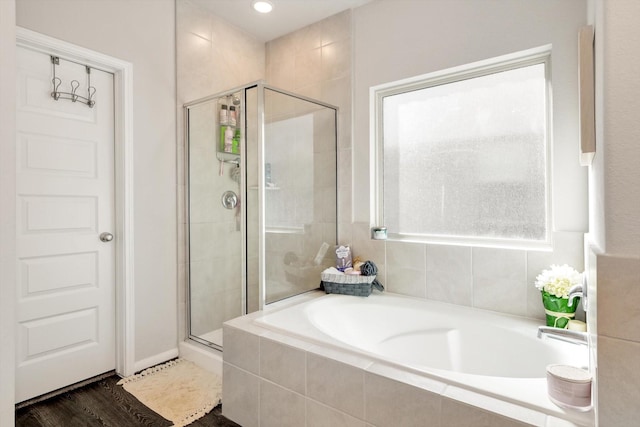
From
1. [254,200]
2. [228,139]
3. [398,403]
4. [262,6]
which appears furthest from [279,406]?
[262,6]

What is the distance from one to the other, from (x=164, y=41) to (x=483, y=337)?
9.29ft

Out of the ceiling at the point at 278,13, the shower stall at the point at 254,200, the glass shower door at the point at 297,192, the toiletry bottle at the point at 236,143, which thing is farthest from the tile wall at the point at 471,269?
the ceiling at the point at 278,13

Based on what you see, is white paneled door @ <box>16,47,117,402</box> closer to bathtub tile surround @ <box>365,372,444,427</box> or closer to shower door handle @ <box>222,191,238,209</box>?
shower door handle @ <box>222,191,238,209</box>

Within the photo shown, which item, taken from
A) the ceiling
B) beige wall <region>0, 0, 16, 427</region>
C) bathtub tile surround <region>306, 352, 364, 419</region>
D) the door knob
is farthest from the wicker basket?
the ceiling

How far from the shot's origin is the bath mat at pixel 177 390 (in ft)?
6.16

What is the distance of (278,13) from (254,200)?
1.61m

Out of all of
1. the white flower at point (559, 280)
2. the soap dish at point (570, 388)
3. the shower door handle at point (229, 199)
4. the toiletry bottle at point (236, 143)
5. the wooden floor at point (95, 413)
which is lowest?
the wooden floor at point (95, 413)

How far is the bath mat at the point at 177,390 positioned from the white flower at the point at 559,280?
1889 mm

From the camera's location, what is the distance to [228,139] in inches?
A: 95.5

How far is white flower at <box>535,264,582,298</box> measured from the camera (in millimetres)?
1698

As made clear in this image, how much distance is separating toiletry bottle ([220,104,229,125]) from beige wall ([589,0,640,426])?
2.08 metres

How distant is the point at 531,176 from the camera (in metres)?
2.01

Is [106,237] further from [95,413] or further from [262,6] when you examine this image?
[262,6]

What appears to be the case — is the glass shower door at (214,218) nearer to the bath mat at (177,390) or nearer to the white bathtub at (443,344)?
the bath mat at (177,390)
